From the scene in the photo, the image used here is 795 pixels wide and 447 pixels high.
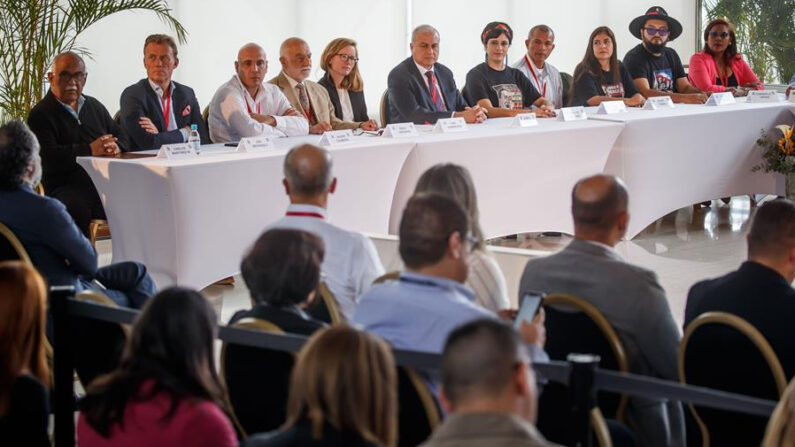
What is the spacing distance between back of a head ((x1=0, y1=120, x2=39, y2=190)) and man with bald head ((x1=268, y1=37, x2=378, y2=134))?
2.59m

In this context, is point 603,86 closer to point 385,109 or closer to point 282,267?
point 385,109

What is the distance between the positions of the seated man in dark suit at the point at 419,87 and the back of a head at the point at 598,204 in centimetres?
359

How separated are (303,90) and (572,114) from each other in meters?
1.47

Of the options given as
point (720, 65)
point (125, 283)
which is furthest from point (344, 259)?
point (720, 65)

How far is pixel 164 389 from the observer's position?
5.54 feet

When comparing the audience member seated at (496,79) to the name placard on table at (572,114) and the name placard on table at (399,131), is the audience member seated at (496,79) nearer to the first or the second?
the name placard on table at (572,114)

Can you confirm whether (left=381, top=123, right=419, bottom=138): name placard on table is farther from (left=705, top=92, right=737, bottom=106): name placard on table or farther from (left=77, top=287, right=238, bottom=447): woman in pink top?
(left=77, top=287, right=238, bottom=447): woman in pink top

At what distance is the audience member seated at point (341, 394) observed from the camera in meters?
1.43

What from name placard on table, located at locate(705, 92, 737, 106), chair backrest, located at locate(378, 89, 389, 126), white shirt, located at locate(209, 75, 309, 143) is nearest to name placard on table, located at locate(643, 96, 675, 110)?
name placard on table, located at locate(705, 92, 737, 106)

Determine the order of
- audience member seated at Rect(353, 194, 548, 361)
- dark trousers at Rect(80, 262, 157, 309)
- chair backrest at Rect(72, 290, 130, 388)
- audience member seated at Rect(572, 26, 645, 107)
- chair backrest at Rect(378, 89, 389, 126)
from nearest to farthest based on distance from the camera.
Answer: audience member seated at Rect(353, 194, 548, 361), chair backrest at Rect(72, 290, 130, 388), dark trousers at Rect(80, 262, 157, 309), chair backrest at Rect(378, 89, 389, 126), audience member seated at Rect(572, 26, 645, 107)

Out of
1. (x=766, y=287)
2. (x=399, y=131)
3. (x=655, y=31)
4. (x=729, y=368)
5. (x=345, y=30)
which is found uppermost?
(x=345, y=30)

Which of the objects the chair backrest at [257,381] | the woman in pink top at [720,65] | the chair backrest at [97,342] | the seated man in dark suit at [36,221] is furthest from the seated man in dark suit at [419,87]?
the chair backrest at [257,381]

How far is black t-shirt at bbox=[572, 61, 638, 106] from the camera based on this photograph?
23.4 feet

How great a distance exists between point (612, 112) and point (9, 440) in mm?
4993
